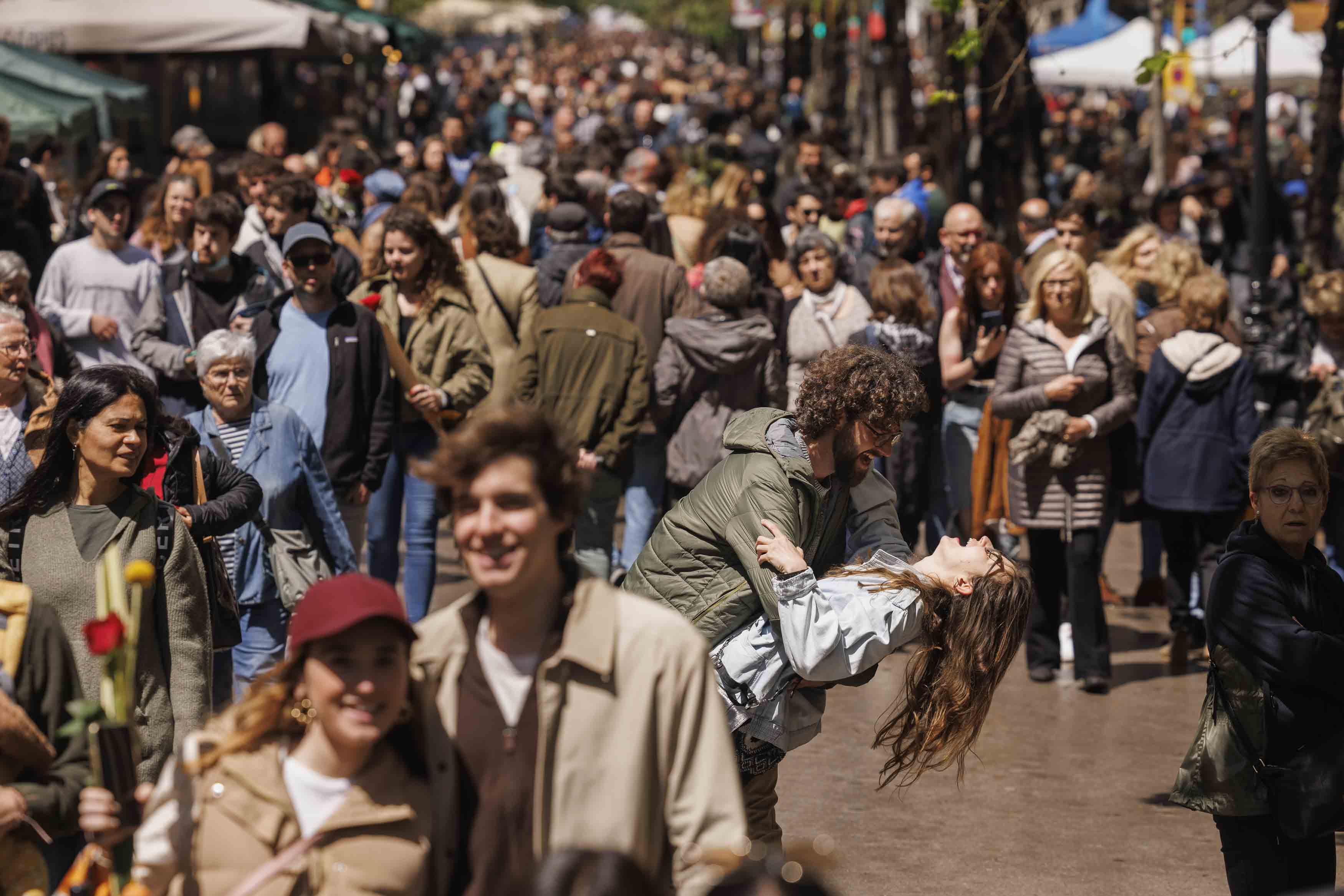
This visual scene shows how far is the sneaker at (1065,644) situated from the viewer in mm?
9062

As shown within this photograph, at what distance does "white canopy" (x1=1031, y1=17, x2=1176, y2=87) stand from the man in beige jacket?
71.6ft

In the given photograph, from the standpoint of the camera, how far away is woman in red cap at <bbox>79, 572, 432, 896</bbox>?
3.18 m

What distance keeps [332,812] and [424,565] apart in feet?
18.3

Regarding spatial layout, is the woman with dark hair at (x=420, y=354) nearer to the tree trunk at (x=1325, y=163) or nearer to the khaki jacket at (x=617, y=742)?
the khaki jacket at (x=617, y=742)

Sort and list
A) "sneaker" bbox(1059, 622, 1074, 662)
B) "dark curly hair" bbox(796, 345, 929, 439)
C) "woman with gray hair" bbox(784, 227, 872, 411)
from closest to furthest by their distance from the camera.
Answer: "dark curly hair" bbox(796, 345, 929, 439)
"sneaker" bbox(1059, 622, 1074, 662)
"woman with gray hair" bbox(784, 227, 872, 411)

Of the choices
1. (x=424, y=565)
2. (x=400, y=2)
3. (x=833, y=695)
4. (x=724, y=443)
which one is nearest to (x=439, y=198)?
(x=424, y=565)

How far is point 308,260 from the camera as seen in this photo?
7910mm

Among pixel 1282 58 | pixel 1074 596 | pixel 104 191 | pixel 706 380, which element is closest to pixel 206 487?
pixel 706 380

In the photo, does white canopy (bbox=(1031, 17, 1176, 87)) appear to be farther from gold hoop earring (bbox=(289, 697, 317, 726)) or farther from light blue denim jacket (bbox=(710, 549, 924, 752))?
gold hoop earring (bbox=(289, 697, 317, 726))

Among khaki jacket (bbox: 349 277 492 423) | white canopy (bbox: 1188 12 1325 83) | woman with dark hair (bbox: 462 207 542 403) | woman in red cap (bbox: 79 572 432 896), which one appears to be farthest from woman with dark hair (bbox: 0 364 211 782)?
white canopy (bbox: 1188 12 1325 83)

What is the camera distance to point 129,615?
3.85 meters

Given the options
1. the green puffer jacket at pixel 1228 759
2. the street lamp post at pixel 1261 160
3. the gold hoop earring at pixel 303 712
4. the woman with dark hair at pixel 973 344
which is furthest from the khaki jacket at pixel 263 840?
the street lamp post at pixel 1261 160

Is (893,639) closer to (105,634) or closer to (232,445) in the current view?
(105,634)

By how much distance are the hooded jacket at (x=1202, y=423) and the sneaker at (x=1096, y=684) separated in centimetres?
90
